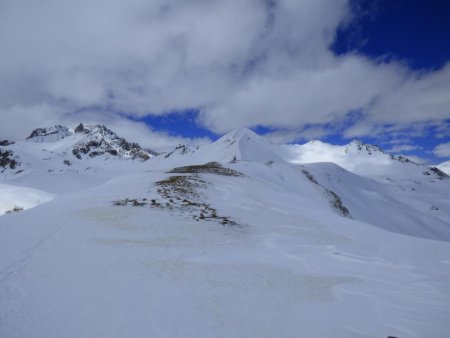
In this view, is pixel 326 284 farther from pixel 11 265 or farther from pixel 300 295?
pixel 11 265

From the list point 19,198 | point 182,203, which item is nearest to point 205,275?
point 182,203

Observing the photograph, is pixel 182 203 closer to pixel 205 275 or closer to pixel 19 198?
pixel 205 275

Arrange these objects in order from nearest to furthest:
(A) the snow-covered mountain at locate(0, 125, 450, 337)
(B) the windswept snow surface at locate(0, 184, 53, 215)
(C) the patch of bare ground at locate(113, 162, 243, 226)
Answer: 1. (A) the snow-covered mountain at locate(0, 125, 450, 337)
2. (C) the patch of bare ground at locate(113, 162, 243, 226)
3. (B) the windswept snow surface at locate(0, 184, 53, 215)

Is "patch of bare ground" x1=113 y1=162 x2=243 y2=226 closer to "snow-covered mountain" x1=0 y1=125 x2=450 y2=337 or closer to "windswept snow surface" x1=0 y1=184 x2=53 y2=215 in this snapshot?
"snow-covered mountain" x1=0 y1=125 x2=450 y2=337

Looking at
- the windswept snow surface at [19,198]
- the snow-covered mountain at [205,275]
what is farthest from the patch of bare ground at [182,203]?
the windswept snow surface at [19,198]

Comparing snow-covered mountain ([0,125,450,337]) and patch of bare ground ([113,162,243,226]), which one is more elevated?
patch of bare ground ([113,162,243,226])

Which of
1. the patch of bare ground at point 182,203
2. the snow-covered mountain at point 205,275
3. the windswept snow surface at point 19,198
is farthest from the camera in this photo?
the windswept snow surface at point 19,198

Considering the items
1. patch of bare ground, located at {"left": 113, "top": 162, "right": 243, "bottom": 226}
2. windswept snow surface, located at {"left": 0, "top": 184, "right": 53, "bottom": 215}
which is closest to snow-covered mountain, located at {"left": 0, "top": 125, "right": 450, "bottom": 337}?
patch of bare ground, located at {"left": 113, "top": 162, "right": 243, "bottom": 226}

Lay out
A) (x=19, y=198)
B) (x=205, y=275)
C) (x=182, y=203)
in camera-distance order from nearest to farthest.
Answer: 1. (x=205, y=275)
2. (x=182, y=203)
3. (x=19, y=198)

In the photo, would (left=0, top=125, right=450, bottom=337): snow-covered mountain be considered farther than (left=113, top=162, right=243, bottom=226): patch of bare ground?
No

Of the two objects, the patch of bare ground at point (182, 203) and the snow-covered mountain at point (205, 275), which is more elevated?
the patch of bare ground at point (182, 203)

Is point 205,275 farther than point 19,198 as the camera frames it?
No

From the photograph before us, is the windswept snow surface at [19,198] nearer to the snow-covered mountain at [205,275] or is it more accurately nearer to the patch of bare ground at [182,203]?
the patch of bare ground at [182,203]

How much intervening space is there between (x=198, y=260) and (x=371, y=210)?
6248cm
